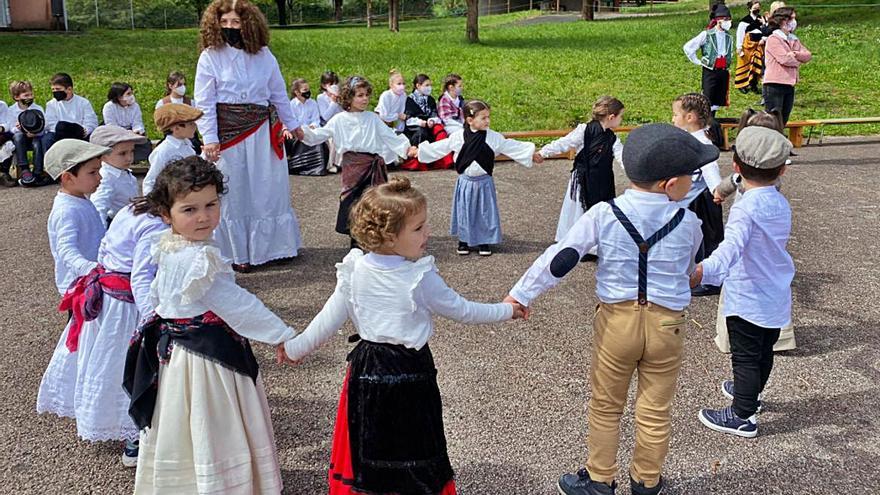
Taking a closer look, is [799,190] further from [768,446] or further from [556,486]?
[556,486]

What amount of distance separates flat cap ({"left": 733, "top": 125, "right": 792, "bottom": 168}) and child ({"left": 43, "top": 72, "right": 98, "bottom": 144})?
1020 cm

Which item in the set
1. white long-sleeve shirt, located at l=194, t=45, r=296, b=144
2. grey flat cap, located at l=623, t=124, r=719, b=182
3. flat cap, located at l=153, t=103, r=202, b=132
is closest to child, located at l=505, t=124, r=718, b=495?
grey flat cap, located at l=623, t=124, r=719, b=182

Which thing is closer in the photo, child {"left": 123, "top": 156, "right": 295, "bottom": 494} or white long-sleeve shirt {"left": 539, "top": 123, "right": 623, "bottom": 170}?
child {"left": 123, "top": 156, "right": 295, "bottom": 494}

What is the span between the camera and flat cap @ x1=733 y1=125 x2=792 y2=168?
3.79 metres

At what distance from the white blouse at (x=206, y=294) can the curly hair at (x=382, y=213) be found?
0.51 metres

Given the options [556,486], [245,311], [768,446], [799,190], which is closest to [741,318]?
[768,446]

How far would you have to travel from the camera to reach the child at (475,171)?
23.1ft

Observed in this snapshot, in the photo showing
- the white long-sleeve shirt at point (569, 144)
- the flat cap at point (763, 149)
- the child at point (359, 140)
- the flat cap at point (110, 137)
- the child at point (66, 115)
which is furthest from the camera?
the child at point (66, 115)

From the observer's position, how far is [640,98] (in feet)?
56.4

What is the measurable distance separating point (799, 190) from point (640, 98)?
7977mm

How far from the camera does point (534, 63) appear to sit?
21516 mm

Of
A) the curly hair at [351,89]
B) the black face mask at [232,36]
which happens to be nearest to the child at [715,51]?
the curly hair at [351,89]

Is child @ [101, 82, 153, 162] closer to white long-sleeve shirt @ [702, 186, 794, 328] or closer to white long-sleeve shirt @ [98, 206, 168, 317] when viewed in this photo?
white long-sleeve shirt @ [98, 206, 168, 317]

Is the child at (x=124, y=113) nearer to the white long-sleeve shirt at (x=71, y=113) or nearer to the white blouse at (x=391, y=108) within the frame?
the white long-sleeve shirt at (x=71, y=113)
